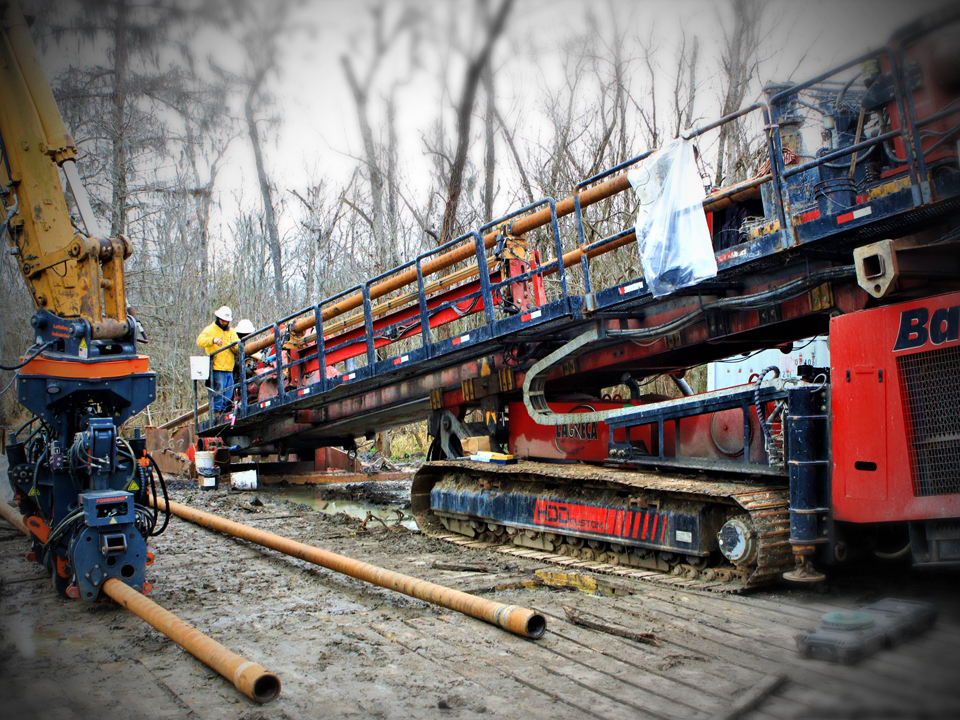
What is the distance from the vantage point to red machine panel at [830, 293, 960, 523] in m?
4.14

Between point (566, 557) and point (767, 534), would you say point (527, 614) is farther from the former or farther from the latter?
point (566, 557)

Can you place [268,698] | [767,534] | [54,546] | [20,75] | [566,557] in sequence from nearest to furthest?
[268,698] → [767,534] → [54,546] → [20,75] → [566,557]

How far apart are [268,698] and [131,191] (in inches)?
475

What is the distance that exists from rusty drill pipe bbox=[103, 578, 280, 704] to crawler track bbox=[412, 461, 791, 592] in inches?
129

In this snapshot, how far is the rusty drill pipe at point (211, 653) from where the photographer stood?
3477 mm

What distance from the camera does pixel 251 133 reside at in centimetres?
443

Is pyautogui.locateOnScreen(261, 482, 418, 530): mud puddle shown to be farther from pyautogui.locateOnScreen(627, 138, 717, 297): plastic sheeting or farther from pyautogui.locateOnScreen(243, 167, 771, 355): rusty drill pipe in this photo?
pyautogui.locateOnScreen(627, 138, 717, 297): plastic sheeting

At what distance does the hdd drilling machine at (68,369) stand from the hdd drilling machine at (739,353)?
10.9ft

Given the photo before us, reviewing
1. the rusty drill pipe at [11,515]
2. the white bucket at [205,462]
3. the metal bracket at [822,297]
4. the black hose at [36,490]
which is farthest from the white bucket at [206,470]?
the metal bracket at [822,297]

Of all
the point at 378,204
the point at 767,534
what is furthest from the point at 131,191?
the point at 767,534

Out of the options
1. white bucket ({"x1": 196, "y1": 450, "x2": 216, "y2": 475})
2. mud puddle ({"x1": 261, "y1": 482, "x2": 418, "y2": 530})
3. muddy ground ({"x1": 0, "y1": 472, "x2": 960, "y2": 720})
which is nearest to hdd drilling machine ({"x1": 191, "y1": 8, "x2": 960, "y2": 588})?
muddy ground ({"x1": 0, "y1": 472, "x2": 960, "y2": 720})

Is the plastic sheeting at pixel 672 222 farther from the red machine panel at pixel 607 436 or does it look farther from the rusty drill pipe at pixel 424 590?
the rusty drill pipe at pixel 424 590

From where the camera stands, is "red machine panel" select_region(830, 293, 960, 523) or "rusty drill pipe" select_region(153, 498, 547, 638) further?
"rusty drill pipe" select_region(153, 498, 547, 638)

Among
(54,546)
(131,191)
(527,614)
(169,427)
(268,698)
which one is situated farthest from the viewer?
(169,427)
